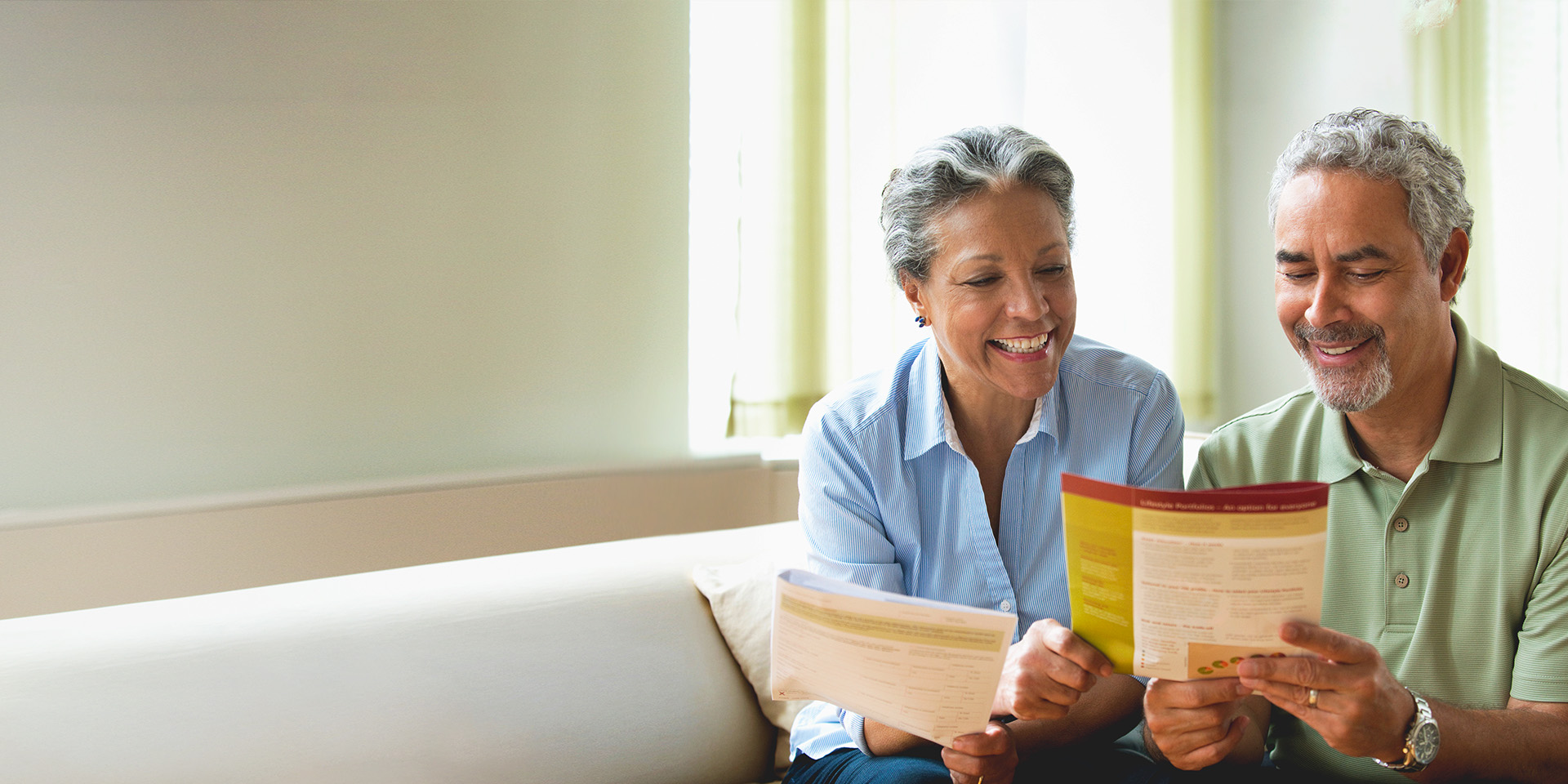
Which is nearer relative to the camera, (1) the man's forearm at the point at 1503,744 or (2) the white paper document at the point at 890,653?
(2) the white paper document at the point at 890,653

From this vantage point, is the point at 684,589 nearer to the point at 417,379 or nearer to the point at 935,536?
the point at 935,536

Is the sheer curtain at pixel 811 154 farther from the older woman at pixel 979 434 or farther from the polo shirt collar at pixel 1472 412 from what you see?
the polo shirt collar at pixel 1472 412

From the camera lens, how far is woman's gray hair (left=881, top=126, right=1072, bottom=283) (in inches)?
58.9

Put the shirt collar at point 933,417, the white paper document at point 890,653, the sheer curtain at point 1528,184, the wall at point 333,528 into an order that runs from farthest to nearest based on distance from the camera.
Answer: the sheer curtain at point 1528,184
the wall at point 333,528
the shirt collar at point 933,417
the white paper document at point 890,653

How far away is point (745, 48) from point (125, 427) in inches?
68.4

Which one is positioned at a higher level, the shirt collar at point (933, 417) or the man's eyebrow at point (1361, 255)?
the man's eyebrow at point (1361, 255)

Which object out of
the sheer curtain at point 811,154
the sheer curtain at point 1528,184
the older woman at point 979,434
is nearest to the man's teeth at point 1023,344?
the older woman at point 979,434

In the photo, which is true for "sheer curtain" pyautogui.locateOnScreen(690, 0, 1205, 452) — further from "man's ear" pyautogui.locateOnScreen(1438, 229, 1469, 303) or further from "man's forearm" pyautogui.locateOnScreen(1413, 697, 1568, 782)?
"man's forearm" pyautogui.locateOnScreen(1413, 697, 1568, 782)

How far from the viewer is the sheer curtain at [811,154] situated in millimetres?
2887

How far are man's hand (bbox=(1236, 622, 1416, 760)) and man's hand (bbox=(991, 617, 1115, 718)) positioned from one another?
171 mm

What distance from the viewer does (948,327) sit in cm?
155

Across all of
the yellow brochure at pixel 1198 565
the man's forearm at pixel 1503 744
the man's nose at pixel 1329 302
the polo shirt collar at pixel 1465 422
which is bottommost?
the man's forearm at pixel 1503 744

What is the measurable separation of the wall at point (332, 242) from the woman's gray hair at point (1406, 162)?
1.65m

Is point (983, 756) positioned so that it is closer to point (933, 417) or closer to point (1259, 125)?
point (933, 417)
